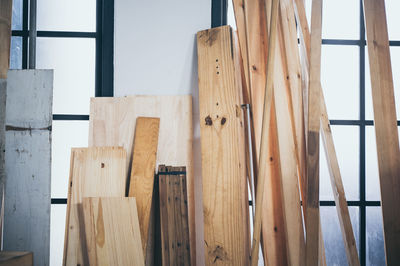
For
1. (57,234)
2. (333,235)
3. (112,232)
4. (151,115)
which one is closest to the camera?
(112,232)

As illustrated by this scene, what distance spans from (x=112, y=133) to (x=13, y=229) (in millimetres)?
Result: 663

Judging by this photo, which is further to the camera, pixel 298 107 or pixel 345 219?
pixel 298 107

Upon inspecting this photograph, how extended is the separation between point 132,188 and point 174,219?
26cm

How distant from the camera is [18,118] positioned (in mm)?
1302

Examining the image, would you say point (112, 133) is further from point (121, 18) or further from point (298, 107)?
point (298, 107)

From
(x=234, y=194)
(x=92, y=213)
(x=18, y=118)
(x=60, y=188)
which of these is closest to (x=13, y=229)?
(x=92, y=213)

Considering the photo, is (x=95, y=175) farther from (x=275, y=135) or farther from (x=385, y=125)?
(x=385, y=125)

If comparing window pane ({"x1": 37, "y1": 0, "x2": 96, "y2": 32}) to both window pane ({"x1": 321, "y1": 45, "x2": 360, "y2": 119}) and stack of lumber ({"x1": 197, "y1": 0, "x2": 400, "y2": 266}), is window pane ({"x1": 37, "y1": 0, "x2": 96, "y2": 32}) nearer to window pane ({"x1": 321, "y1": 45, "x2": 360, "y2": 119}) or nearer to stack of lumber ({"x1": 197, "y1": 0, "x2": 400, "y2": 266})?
stack of lumber ({"x1": 197, "y1": 0, "x2": 400, "y2": 266})

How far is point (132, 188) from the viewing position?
1.59 m

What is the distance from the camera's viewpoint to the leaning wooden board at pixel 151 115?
68.9 inches

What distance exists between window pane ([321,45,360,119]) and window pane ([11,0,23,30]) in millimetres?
1907

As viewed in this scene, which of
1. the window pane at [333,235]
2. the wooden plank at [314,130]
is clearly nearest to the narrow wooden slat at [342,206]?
the wooden plank at [314,130]

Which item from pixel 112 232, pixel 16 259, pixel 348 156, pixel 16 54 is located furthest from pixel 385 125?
pixel 16 54

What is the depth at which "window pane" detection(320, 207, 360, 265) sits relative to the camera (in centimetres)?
197
